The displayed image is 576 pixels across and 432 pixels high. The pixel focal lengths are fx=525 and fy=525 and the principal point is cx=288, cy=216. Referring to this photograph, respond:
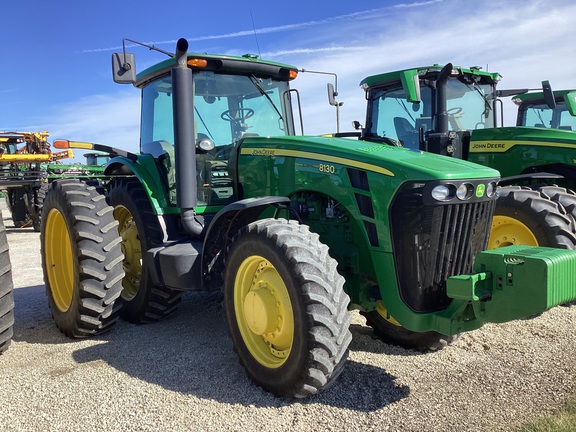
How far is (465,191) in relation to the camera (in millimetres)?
3223

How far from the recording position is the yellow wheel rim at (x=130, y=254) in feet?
16.5

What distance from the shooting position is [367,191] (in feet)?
11.2

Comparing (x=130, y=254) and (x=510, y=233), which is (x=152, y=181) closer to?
(x=130, y=254)

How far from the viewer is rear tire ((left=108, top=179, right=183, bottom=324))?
4.68m

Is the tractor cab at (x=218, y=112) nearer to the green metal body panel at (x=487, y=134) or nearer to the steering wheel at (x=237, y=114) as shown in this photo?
the steering wheel at (x=237, y=114)

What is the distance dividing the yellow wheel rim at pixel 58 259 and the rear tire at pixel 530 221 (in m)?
4.09

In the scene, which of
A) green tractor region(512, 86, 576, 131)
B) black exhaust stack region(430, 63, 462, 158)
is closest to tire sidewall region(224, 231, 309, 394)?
black exhaust stack region(430, 63, 462, 158)

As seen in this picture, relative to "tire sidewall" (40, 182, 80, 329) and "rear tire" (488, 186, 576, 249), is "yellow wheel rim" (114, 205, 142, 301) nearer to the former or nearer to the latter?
"tire sidewall" (40, 182, 80, 329)

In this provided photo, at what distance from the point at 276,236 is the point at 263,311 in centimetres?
49

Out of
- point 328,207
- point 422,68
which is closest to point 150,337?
point 328,207

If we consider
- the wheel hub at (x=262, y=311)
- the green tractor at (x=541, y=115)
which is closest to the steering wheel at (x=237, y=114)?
the wheel hub at (x=262, y=311)

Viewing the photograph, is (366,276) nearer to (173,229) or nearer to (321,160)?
(321,160)

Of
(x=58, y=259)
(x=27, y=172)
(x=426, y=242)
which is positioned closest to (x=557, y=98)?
(x=426, y=242)

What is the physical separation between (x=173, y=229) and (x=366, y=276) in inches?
73.7
